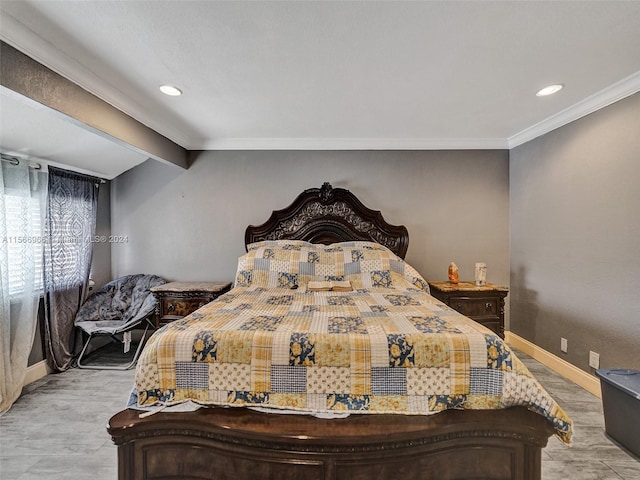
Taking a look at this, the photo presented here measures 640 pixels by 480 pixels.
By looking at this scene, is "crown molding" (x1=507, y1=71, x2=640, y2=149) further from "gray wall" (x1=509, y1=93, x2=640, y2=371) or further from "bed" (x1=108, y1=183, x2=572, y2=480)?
"bed" (x1=108, y1=183, x2=572, y2=480)

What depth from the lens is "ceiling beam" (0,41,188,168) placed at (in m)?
1.55

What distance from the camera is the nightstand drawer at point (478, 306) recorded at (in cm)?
293

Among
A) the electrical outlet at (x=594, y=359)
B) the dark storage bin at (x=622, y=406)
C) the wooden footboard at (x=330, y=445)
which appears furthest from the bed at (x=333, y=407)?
the electrical outlet at (x=594, y=359)

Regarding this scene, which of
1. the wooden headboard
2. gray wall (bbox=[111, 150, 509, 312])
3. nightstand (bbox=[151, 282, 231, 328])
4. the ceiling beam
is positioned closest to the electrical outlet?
gray wall (bbox=[111, 150, 509, 312])

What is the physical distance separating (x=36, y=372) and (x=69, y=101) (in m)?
2.36

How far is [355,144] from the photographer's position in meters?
3.37

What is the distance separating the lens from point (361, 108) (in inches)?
99.5

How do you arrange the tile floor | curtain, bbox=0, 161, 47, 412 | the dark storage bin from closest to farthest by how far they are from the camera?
1. the tile floor
2. the dark storage bin
3. curtain, bbox=0, 161, 47, 412

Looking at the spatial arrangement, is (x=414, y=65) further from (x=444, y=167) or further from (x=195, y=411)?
(x=195, y=411)

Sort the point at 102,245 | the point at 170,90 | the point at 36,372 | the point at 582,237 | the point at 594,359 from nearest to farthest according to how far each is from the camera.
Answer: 1. the point at 170,90
2. the point at 594,359
3. the point at 582,237
4. the point at 36,372
5. the point at 102,245

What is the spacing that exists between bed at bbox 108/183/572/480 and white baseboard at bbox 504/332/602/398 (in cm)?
162

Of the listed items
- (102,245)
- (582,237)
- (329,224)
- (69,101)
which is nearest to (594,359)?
(582,237)

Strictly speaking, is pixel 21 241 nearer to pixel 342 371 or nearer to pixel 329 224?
pixel 329 224

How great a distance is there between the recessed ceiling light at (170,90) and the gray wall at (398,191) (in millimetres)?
1219
